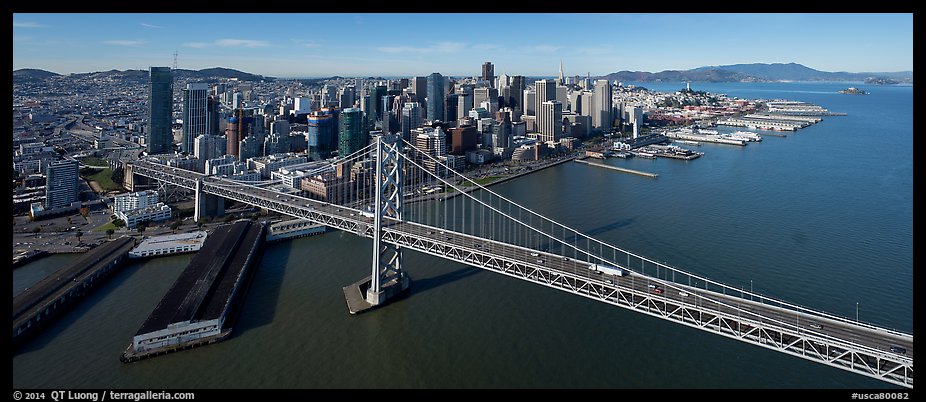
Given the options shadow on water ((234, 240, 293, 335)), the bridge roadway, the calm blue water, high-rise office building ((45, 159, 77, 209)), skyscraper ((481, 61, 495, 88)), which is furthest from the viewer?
skyscraper ((481, 61, 495, 88))

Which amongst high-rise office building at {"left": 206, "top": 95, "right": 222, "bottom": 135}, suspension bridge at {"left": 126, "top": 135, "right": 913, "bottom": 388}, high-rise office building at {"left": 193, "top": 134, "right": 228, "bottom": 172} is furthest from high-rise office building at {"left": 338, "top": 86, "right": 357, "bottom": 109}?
suspension bridge at {"left": 126, "top": 135, "right": 913, "bottom": 388}

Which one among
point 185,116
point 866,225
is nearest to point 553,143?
point 866,225

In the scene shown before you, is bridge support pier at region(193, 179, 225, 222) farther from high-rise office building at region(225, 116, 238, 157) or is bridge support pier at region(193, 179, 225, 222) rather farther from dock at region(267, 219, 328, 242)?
high-rise office building at region(225, 116, 238, 157)

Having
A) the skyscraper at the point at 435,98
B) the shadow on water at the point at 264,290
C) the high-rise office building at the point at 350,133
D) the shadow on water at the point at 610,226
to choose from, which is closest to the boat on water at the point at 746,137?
the skyscraper at the point at 435,98

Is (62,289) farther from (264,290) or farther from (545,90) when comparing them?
(545,90)

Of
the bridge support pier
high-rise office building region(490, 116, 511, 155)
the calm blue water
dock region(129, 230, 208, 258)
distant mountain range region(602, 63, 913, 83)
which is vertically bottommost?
the calm blue water

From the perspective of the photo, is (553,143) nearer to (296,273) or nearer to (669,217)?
(669,217)
